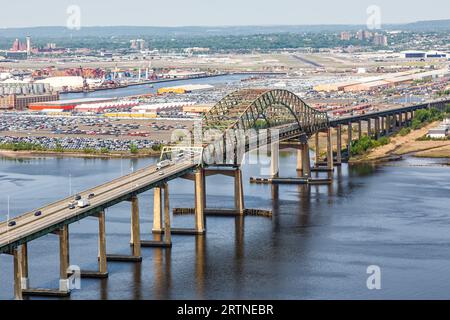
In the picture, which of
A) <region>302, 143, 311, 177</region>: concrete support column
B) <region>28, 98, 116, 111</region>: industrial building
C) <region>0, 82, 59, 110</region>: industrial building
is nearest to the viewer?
<region>302, 143, 311, 177</region>: concrete support column

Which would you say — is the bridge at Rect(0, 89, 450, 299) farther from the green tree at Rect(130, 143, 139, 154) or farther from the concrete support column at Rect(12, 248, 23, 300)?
the green tree at Rect(130, 143, 139, 154)

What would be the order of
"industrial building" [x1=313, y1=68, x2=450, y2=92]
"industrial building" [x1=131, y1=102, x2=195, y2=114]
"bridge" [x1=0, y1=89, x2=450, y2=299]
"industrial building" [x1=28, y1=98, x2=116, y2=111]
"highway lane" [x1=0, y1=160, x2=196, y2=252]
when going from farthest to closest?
1. "industrial building" [x1=313, y1=68, x2=450, y2=92]
2. "industrial building" [x1=28, y1=98, x2=116, y2=111]
3. "industrial building" [x1=131, y1=102, x2=195, y2=114]
4. "bridge" [x1=0, y1=89, x2=450, y2=299]
5. "highway lane" [x1=0, y1=160, x2=196, y2=252]

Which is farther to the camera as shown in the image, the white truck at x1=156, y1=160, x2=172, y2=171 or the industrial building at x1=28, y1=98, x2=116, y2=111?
the industrial building at x1=28, y1=98, x2=116, y2=111

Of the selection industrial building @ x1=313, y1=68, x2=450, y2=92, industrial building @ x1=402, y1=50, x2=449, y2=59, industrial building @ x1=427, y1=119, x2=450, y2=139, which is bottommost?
industrial building @ x1=427, y1=119, x2=450, y2=139

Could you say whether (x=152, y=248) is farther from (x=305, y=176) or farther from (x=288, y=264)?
(x=305, y=176)

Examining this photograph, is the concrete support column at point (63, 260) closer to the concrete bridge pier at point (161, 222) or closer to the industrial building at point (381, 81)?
the concrete bridge pier at point (161, 222)

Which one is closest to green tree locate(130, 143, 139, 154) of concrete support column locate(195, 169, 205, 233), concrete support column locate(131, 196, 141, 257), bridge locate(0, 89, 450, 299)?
bridge locate(0, 89, 450, 299)
